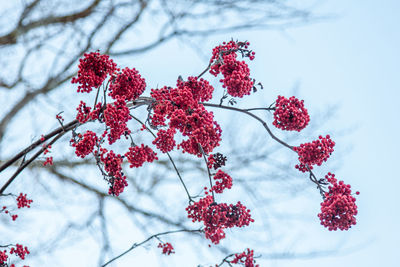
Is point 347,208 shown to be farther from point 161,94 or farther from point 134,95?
point 134,95

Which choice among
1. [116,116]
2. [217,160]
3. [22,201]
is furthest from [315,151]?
[22,201]

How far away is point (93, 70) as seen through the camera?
120 cm

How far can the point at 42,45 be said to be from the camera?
354cm

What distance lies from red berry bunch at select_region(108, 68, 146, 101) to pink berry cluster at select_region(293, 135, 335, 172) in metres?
0.60

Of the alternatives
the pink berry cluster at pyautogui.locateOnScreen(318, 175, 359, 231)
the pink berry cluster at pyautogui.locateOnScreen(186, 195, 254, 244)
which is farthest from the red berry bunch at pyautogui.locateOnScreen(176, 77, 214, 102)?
the pink berry cluster at pyautogui.locateOnScreen(318, 175, 359, 231)

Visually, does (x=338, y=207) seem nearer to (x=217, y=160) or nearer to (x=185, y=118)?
(x=217, y=160)

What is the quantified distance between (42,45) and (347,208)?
3.31m

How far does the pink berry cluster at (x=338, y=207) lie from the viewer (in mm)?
1167

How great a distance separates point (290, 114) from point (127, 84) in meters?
0.57

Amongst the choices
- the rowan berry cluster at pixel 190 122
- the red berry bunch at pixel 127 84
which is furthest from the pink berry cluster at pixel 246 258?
the red berry bunch at pixel 127 84

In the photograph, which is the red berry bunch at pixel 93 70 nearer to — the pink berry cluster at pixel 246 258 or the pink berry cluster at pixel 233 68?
the pink berry cluster at pixel 233 68

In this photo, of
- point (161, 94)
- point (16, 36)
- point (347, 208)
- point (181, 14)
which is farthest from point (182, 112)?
point (16, 36)

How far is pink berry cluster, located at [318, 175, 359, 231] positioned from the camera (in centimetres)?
117

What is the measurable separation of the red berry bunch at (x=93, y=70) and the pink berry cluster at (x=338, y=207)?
2.76 ft
